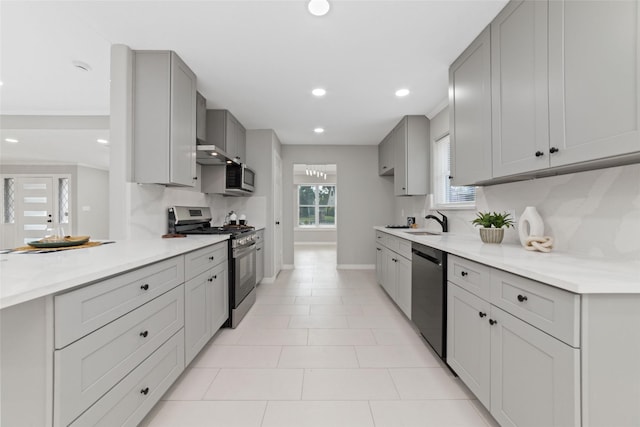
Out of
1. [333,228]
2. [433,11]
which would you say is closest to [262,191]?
[433,11]

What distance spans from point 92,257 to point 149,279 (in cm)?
29

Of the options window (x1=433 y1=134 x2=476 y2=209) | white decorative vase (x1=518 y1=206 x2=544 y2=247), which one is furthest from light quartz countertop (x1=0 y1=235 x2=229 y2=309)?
window (x1=433 y1=134 x2=476 y2=209)

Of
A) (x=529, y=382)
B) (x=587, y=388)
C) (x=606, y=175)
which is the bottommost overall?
(x=529, y=382)

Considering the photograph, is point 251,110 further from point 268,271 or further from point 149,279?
point 149,279

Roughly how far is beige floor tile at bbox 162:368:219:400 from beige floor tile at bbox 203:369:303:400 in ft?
0.15

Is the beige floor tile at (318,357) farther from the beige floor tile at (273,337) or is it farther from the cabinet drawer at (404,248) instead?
the cabinet drawer at (404,248)

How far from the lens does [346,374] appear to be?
1.95 meters

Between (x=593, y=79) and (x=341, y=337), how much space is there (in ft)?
8.05

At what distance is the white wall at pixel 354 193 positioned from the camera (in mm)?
5504

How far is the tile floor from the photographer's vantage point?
5.07 feet

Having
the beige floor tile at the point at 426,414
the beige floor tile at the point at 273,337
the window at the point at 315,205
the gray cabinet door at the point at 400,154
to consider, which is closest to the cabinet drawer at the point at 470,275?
the beige floor tile at the point at 426,414

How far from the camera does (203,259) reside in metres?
2.18

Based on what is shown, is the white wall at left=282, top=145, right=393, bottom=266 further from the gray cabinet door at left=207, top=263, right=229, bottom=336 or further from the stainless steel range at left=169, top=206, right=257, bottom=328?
the gray cabinet door at left=207, top=263, right=229, bottom=336

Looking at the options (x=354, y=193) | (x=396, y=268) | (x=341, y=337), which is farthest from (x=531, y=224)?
(x=354, y=193)
